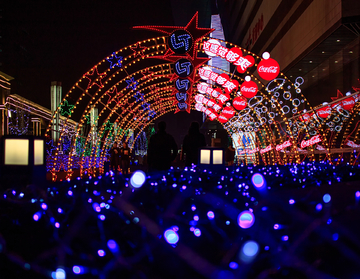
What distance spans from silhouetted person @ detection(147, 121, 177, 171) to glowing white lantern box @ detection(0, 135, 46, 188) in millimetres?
3213

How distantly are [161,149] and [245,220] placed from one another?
469cm

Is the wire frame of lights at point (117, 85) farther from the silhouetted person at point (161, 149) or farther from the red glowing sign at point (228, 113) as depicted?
the silhouetted person at point (161, 149)

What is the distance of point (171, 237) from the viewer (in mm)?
3275

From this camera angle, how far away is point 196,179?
577 centimetres

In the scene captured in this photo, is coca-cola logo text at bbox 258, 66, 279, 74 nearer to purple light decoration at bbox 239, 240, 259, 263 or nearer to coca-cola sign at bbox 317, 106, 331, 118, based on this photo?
coca-cola sign at bbox 317, 106, 331, 118

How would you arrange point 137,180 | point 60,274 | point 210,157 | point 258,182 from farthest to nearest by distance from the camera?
point 210,157, point 258,182, point 137,180, point 60,274

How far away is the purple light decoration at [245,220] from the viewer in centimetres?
333

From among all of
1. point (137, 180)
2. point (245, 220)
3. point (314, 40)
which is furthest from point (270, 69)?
point (245, 220)

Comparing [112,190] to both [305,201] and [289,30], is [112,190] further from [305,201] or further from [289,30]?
[289,30]

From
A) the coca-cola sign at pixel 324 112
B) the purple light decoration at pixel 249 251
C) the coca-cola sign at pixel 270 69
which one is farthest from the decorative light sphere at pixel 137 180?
the coca-cola sign at pixel 324 112

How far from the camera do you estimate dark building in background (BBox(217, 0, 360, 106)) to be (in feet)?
45.2

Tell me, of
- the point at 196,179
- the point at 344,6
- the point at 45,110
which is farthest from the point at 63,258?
the point at 45,110

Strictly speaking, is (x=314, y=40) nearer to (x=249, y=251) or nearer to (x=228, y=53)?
(x=228, y=53)

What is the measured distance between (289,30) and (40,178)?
19.7 meters
